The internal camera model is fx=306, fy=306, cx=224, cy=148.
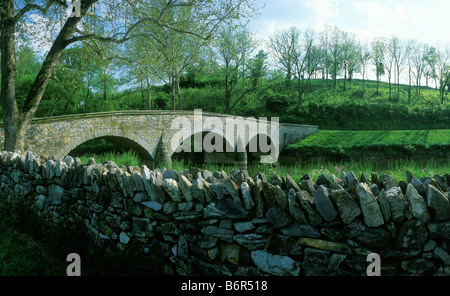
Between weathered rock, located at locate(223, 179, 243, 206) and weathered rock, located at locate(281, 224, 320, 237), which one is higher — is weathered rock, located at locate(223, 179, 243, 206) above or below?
above

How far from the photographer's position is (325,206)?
2.71 meters

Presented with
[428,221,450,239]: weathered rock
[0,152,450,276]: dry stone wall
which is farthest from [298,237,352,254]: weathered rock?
[428,221,450,239]: weathered rock

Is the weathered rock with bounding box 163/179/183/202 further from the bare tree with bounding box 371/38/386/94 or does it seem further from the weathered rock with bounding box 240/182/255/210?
the bare tree with bounding box 371/38/386/94

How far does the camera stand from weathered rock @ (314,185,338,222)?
2688mm

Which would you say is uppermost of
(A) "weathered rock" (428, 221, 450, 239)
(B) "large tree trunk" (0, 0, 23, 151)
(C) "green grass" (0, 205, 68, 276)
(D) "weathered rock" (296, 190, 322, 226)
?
(B) "large tree trunk" (0, 0, 23, 151)

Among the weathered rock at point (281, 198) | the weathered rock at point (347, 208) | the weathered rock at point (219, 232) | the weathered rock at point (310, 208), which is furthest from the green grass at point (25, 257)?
the weathered rock at point (347, 208)

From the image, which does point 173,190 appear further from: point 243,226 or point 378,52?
point 378,52

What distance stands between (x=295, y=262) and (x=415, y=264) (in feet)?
3.22

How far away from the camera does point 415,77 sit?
45.4 meters

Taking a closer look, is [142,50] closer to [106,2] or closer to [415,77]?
[106,2]

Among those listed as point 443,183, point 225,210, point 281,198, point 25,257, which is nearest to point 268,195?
point 281,198

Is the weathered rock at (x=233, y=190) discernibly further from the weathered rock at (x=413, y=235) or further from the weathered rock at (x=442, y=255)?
the weathered rock at (x=442, y=255)

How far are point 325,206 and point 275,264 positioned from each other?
725 millimetres
